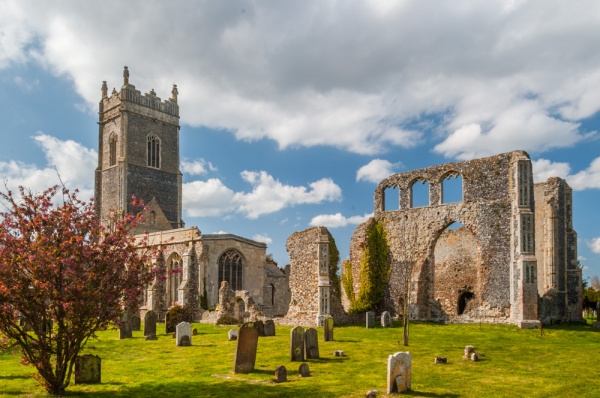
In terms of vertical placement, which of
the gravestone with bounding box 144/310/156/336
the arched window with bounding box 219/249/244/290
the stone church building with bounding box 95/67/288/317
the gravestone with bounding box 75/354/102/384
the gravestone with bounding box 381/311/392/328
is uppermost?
the stone church building with bounding box 95/67/288/317

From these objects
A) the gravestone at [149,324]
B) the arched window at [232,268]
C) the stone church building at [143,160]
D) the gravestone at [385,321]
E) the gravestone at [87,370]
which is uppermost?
the stone church building at [143,160]

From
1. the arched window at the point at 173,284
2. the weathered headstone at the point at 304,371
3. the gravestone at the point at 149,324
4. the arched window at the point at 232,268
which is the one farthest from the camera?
the arched window at the point at 173,284

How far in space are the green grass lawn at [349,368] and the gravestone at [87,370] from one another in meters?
0.26

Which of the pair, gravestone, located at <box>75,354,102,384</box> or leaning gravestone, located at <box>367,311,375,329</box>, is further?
leaning gravestone, located at <box>367,311,375,329</box>

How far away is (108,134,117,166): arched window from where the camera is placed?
53781 millimetres

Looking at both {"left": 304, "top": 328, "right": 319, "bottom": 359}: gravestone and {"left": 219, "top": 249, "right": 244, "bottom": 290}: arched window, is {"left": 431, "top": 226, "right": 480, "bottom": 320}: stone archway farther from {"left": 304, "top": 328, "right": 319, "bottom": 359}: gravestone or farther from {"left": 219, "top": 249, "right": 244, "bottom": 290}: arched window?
{"left": 304, "top": 328, "right": 319, "bottom": 359}: gravestone

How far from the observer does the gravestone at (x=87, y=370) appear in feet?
36.6

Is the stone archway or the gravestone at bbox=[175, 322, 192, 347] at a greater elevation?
the stone archway

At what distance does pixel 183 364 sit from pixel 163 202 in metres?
41.4

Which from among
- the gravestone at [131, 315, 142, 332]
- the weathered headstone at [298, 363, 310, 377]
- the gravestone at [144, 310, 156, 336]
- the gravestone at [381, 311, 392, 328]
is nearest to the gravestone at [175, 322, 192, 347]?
the gravestone at [144, 310, 156, 336]

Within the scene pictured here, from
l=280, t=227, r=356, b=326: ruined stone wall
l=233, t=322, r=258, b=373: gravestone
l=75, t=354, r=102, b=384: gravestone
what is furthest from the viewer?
l=280, t=227, r=356, b=326: ruined stone wall

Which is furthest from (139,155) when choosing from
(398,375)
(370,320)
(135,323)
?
(398,375)

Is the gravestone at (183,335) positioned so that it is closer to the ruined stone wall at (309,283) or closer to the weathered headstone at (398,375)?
the ruined stone wall at (309,283)

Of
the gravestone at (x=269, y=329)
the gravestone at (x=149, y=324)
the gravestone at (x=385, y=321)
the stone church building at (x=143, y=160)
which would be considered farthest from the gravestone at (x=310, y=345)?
the stone church building at (x=143, y=160)
